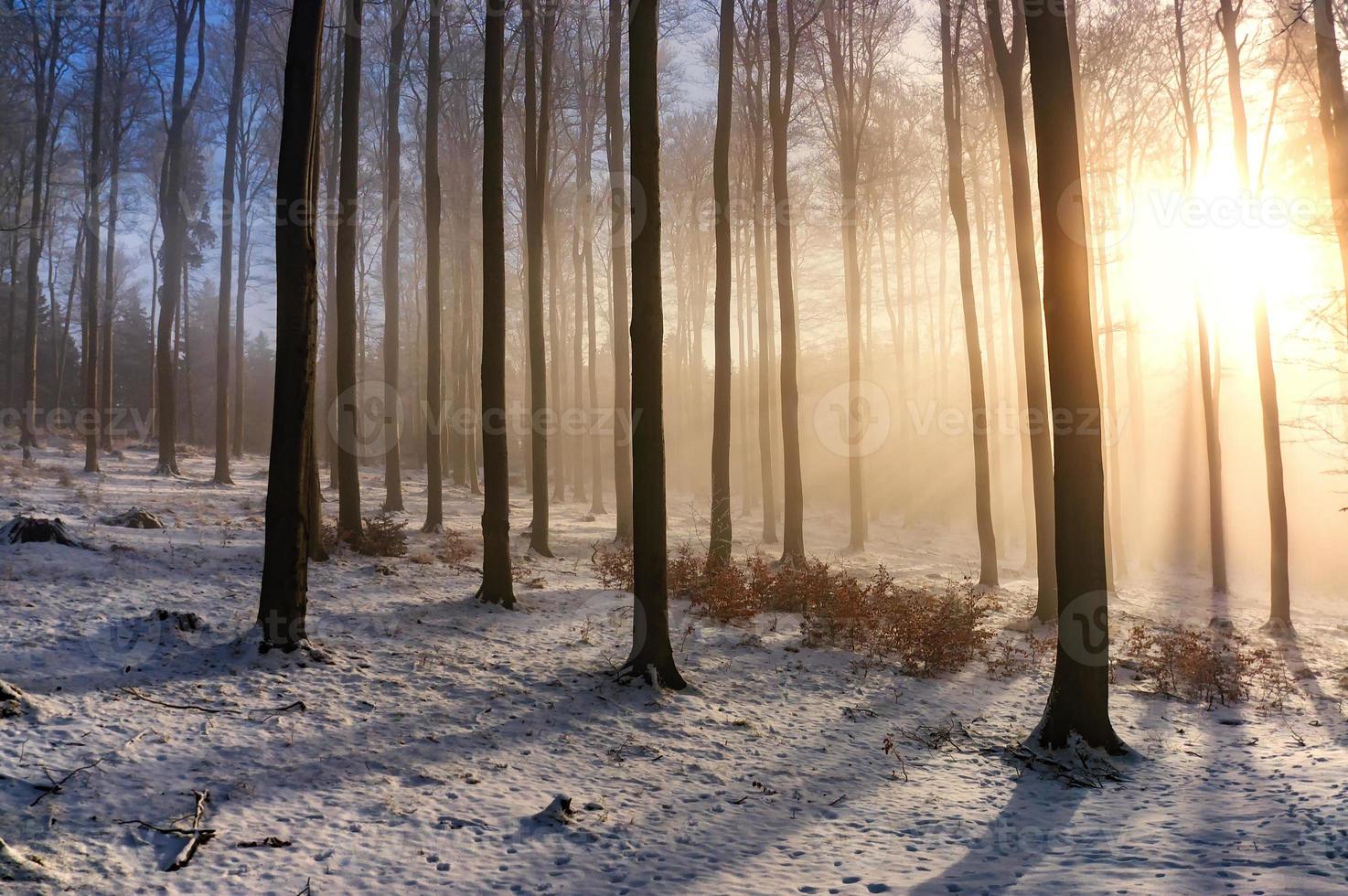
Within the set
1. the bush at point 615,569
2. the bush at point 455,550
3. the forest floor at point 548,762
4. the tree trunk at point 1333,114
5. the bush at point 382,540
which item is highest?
the tree trunk at point 1333,114

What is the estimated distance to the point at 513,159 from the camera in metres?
22.2

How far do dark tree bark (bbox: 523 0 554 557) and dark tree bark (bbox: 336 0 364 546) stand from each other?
2.69 m

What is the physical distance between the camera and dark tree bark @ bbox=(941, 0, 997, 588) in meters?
14.2

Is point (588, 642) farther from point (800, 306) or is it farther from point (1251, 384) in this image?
point (1251, 384)

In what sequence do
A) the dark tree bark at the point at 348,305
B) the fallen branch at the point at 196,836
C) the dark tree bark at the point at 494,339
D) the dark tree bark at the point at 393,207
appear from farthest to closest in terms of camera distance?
the dark tree bark at the point at 393,207 < the dark tree bark at the point at 348,305 < the dark tree bark at the point at 494,339 < the fallen branch at the point at 196,836

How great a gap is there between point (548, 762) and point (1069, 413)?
5078 millimetres

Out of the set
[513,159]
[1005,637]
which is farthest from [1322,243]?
[513,159]

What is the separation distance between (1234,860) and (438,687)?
5589 millimetres

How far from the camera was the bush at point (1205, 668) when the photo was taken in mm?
8156

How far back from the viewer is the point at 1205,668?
866 cm

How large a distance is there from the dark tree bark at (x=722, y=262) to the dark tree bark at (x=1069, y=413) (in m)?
6.77

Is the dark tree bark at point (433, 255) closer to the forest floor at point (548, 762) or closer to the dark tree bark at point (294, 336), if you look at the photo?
the forest floor at point (548, 762)

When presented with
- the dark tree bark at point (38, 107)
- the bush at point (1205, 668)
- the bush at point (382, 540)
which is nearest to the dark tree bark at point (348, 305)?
the bush at point (382, 540)

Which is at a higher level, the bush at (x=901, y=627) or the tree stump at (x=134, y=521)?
the tree stump at (x=134, y=521)
